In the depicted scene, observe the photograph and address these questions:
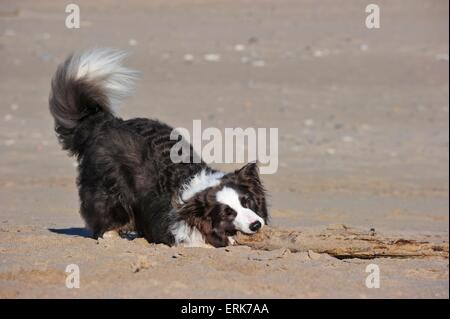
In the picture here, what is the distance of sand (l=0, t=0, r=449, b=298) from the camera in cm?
733

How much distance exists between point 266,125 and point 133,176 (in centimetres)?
894

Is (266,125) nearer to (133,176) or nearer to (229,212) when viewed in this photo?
(133,176)

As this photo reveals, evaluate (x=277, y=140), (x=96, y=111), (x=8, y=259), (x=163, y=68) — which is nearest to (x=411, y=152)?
(x=277, y=140)

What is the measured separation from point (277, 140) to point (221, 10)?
8.59 metres

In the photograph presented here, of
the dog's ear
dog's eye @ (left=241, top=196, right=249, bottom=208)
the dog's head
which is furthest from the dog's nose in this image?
the dog's ear

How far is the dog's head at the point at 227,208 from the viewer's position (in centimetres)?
844

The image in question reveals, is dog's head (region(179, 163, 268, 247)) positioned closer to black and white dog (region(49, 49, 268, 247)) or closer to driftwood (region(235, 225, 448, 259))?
black and white dog (region(49, 49, 268, 247))

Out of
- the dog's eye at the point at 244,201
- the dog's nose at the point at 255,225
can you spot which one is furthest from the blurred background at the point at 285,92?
the dog's nose at the point at 255,225

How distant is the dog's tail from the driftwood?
6.02ft

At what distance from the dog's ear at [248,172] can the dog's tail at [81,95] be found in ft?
4.61

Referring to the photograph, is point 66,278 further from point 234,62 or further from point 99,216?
point 234,62

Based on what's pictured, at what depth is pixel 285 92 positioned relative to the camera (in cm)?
1980

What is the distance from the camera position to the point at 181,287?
689cm

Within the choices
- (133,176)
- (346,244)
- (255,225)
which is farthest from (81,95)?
(346,244)
